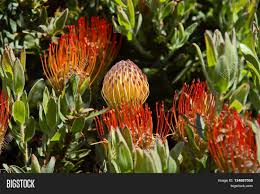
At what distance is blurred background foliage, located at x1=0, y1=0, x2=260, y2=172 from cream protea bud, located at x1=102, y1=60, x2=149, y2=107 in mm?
167

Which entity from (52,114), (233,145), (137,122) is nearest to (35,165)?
(52,114)

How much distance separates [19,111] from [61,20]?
0.41 meters

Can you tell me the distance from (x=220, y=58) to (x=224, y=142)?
20 cm

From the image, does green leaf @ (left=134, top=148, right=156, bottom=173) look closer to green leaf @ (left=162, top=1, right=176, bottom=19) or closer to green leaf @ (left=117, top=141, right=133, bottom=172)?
green leaf @ (left=117, top=141, right=133, bottom=172)

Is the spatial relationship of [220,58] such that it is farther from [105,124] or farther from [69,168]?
[69,168]

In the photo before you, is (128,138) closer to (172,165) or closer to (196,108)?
(172,165)

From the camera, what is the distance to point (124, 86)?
1.76 metres

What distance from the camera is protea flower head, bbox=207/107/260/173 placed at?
4.77ft

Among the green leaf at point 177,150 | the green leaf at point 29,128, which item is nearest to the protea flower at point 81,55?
the green leaf at point 29,128

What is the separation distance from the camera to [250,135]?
1.47 metres

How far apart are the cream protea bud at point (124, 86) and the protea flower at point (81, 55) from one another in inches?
3.1

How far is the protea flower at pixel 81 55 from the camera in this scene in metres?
1.83

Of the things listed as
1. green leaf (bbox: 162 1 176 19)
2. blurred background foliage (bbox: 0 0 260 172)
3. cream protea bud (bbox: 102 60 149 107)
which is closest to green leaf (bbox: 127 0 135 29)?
blurred background foliage (bbox: 0 0 260 172)

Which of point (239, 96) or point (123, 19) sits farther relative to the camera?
point (123, 19)
